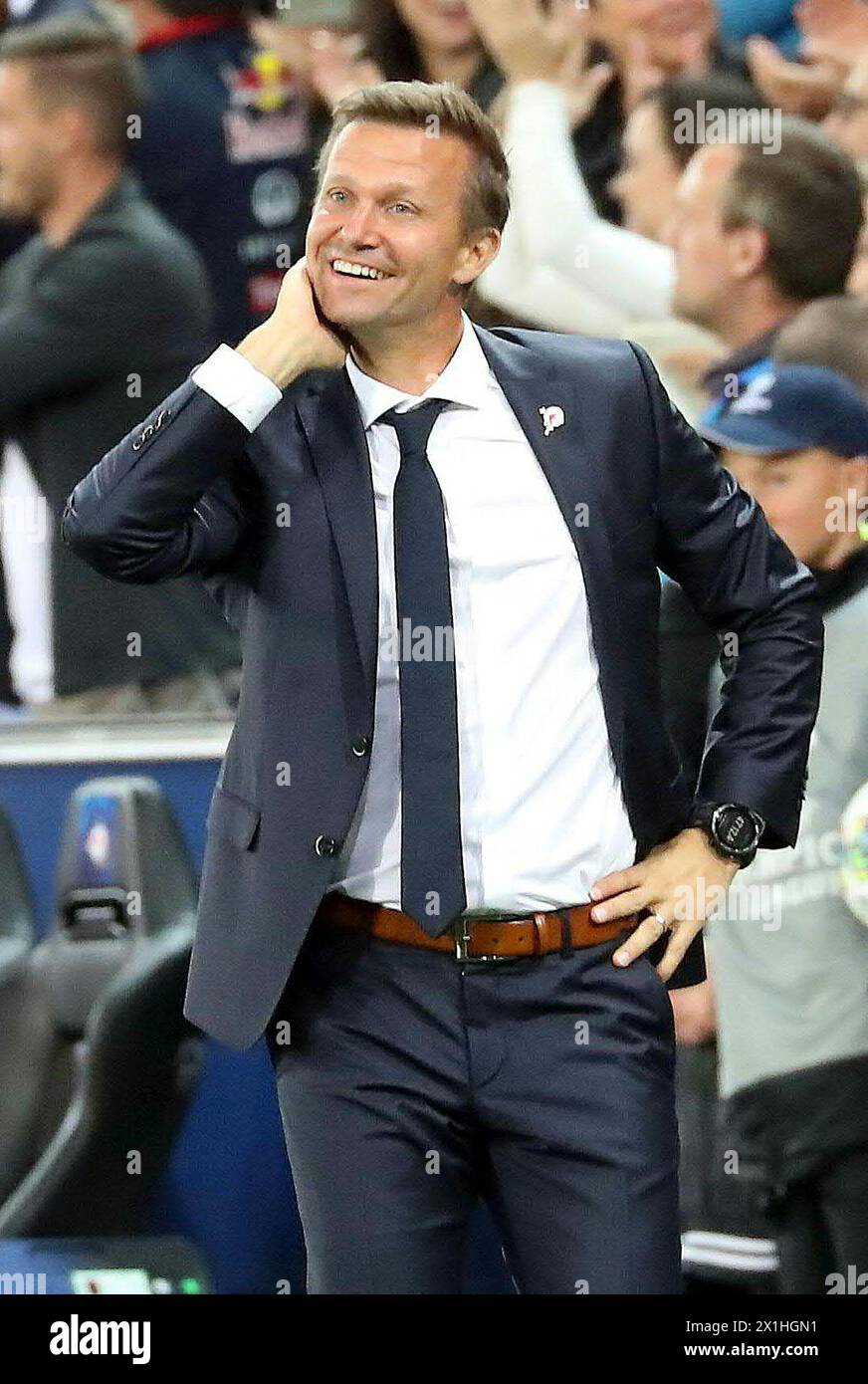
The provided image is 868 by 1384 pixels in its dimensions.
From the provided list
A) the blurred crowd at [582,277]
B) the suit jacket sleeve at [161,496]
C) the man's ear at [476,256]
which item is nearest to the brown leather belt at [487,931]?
the suit jacket sleeve at [161,496]

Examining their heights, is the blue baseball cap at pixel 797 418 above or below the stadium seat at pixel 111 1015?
above

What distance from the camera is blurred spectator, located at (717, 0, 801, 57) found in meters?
3.31

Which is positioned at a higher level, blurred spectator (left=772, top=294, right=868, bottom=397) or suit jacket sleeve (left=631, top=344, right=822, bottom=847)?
blurred spectator (left=772, top=294, right=868, bottom=397)

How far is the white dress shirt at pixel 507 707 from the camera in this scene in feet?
6.90

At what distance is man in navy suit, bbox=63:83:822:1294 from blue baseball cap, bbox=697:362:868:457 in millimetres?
1007

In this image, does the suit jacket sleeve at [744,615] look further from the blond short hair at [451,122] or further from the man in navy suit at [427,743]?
the blond short hair at [451,122]

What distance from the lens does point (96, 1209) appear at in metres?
3.45

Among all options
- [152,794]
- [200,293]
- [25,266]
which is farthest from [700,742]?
[25,266]

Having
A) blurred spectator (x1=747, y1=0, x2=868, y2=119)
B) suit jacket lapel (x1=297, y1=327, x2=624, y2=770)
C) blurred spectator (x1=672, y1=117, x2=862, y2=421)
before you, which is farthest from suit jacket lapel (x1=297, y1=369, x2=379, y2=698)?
blurred spectator (x1=747, y1=0, x2=868, y2=119)

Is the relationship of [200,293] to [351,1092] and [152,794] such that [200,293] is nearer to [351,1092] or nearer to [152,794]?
[152,794]

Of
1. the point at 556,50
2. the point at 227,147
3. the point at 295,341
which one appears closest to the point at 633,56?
the point at 556,50

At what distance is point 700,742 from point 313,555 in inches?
49.7

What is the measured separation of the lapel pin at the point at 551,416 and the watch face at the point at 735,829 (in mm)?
460

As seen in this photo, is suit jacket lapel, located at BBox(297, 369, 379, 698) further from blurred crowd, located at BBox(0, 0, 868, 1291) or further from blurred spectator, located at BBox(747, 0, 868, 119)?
blurred spectator, located at BBox(747, 0, 868, 119)
